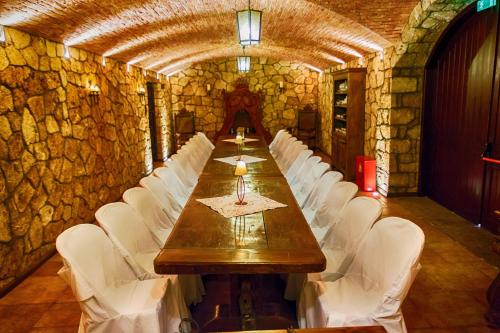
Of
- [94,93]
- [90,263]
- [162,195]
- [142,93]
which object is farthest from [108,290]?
[142,93]

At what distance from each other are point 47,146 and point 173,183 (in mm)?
1325

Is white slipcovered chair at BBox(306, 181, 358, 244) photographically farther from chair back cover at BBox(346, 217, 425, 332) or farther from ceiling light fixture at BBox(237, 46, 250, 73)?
ceiling light fixture at BBox(237, 46, 250, 73)

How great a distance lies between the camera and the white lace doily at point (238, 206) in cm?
276

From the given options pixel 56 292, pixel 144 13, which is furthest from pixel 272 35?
pixel 56 292

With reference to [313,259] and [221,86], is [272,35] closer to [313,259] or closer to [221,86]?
[221,86]

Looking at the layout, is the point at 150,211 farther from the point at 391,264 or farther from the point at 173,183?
the point at 391,264

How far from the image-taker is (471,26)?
463 centimetres

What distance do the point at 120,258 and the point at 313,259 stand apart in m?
1.19

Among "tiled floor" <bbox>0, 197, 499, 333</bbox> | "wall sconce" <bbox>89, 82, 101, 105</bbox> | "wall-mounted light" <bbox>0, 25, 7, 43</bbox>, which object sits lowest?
"tiled floor" <bbox>0, 197, 499, 333</bbox>

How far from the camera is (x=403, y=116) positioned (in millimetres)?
5766

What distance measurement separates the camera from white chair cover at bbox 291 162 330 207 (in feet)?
12.7

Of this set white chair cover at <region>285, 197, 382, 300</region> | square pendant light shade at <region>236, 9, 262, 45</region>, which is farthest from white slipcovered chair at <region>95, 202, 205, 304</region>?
square pendant light shade at <region>236, 9, 262, 45</region>

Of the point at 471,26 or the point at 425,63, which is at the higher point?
the point at 471,26

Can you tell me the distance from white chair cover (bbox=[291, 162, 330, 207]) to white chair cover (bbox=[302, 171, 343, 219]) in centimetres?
11
